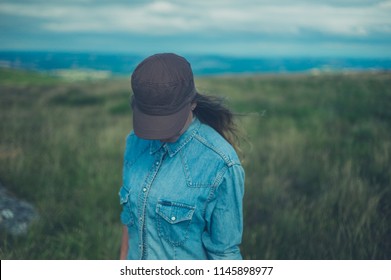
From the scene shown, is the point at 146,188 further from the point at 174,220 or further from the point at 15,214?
the point at 15,214

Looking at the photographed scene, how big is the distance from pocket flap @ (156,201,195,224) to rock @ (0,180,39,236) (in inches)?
75.0

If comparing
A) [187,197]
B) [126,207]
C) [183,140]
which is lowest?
[126,207]

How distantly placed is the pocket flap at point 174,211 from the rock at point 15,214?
6.25 feet

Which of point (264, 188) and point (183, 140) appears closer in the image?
point (183, 140)

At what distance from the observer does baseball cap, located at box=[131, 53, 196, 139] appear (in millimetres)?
1460

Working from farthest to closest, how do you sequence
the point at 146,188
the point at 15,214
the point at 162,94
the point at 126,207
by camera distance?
the point at 15,214, the point at 126,207, the point at 146,188, the point at 162,94

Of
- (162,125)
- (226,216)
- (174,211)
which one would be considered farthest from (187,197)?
(162,125)

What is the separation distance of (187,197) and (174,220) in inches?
4.7

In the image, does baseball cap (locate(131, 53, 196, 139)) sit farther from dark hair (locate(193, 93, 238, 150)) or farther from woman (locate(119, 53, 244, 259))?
dark hair (locate(193, 93, 238, 150))

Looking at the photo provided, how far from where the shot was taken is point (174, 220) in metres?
1.53

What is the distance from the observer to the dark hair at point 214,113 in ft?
5.66

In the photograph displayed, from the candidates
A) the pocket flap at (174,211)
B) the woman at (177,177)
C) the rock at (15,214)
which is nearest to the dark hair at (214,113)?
the woman at (177,177)

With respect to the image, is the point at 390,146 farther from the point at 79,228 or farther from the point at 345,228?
the point at 79,228

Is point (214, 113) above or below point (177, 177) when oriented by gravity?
above
